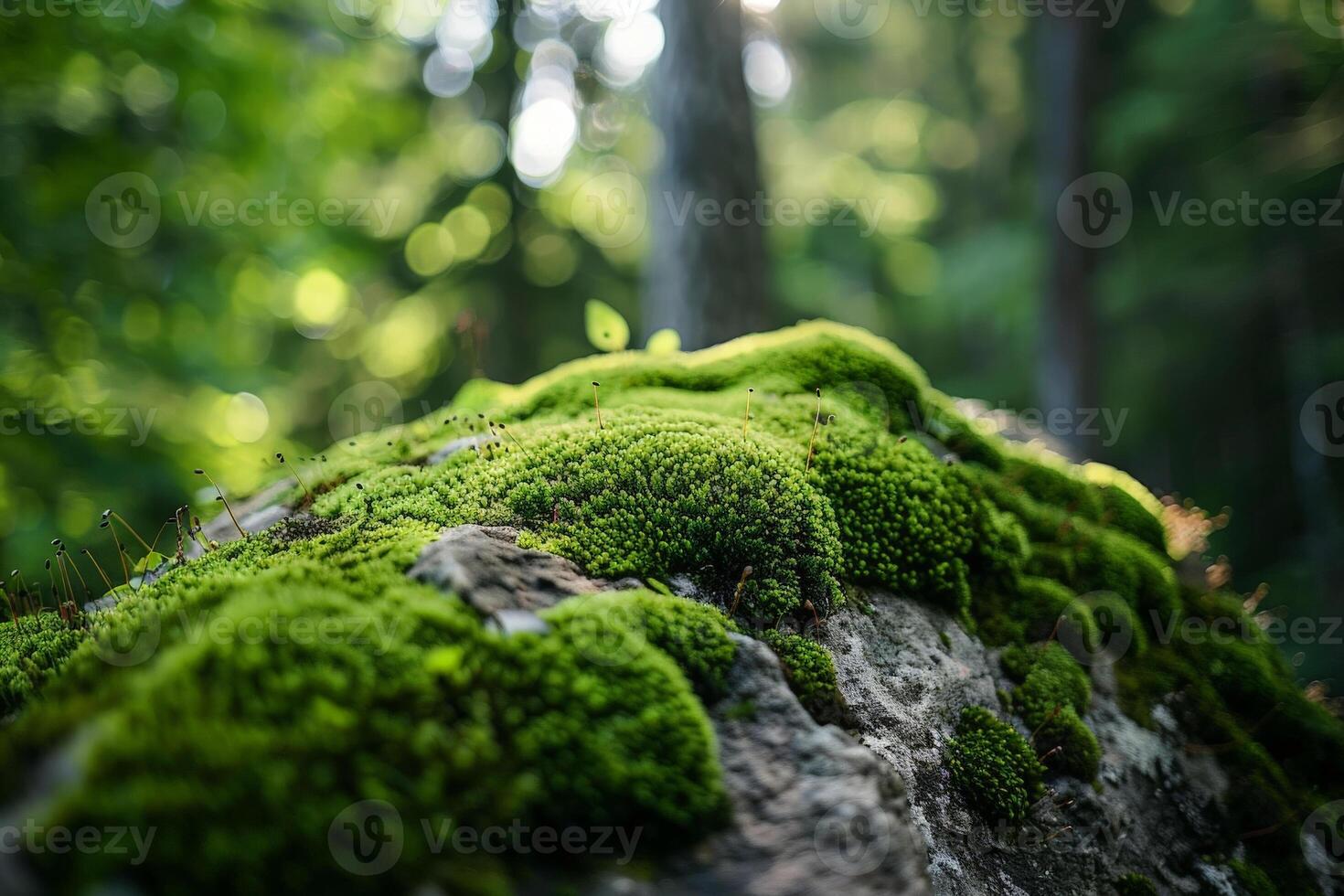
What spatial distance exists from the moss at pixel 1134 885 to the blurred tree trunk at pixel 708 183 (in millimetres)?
5063

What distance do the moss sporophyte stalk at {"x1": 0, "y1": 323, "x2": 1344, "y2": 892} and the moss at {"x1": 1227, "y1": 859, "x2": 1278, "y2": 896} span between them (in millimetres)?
26

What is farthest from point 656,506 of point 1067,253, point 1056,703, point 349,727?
point 1067,253

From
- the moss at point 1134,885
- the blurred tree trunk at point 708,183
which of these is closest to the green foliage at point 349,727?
the moss at point 1134,885

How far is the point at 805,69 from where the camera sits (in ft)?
69.3

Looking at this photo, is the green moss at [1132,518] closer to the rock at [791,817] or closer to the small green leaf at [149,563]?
the rock at [791,817]

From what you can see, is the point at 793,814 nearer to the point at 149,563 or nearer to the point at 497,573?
the point at 497,573

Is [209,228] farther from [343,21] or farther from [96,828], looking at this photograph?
[96,828]

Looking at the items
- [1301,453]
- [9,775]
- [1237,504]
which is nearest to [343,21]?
[9,775]

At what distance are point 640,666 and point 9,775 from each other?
123 cm

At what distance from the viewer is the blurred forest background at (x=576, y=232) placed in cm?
512

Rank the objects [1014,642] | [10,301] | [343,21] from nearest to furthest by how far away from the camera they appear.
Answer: [1014,642] → [10,301] → [343,21]

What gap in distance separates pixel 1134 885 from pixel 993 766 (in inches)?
24.6

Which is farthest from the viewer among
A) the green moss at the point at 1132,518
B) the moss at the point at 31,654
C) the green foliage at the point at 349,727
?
the green moss at the point at 1132,518

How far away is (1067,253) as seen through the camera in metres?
10.9
